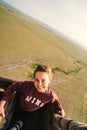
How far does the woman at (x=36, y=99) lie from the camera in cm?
308

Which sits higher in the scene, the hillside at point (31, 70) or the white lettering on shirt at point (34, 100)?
the white lettering on shirt at point (34, 100)

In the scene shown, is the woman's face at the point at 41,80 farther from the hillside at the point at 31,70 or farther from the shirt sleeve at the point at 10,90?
the hillside at the point at 31,70

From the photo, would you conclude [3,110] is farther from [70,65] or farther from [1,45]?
[70,65]

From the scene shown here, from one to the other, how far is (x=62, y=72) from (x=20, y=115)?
88.1 metres

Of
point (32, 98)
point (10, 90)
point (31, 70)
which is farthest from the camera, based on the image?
point (31, 70)

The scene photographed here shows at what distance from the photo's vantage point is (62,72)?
298 ft

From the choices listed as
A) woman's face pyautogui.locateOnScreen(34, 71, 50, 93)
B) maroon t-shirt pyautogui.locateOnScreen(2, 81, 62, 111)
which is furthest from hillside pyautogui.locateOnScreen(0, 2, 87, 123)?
woman's face pyautogui.locateOnScreen(34, 71, 50, 93)

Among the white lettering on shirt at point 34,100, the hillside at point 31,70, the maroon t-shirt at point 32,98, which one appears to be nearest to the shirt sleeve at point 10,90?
the maroon t-shirt at point 32,98

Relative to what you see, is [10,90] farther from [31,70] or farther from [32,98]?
[31,70]

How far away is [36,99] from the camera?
3.25 metres

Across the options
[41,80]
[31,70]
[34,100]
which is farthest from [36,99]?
[31,70]

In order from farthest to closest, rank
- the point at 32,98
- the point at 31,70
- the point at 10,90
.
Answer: the point at 31,70
the point at 32,98
the point at 10,90

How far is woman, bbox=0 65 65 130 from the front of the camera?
3.08 m

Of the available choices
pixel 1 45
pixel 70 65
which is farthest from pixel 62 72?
pixel 1 45
